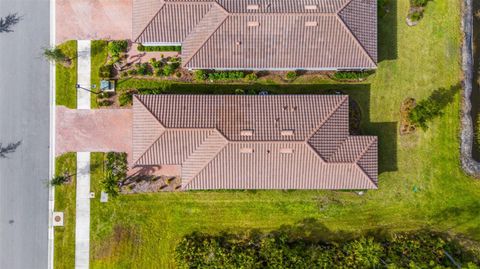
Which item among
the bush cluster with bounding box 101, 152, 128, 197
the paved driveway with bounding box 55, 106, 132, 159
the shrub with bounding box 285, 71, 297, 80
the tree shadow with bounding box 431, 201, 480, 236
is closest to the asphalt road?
the paved driveway with bounding box 55, 106, 132, 159

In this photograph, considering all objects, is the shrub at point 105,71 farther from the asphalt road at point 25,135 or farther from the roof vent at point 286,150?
the roof vent at point 286,150

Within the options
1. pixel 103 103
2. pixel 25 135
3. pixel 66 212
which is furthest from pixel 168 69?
pixel 66 212

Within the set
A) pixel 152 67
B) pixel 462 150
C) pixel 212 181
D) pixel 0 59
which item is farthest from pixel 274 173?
pixel 0 59

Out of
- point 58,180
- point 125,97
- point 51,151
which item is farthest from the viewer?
point 51,151

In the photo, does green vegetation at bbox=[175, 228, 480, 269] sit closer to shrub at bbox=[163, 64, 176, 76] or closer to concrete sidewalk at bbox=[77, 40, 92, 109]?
shrub at bbox=[163, 64, 176, 76]

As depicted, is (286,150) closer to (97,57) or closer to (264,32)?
(264,32)

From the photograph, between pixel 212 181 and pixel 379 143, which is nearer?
pixel 212 181

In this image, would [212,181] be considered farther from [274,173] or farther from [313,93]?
[313,93]
